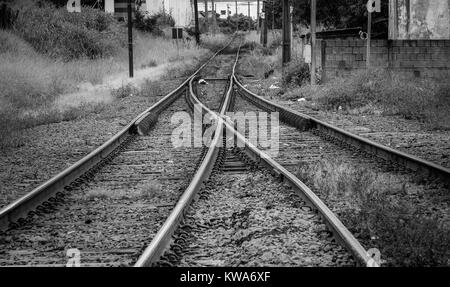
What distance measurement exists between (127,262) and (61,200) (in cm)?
234

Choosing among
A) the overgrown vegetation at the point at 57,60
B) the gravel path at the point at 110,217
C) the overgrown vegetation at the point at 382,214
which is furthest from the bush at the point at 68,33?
the overgrown vegetation at the point at 382,214

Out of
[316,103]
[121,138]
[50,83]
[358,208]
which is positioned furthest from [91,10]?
[358,208]

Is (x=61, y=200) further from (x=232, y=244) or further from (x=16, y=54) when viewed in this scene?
(x=16, y=54)

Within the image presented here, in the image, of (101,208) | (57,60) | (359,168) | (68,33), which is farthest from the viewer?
(68,33)

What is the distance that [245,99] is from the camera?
59.5 feet

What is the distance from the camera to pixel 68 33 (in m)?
31.3

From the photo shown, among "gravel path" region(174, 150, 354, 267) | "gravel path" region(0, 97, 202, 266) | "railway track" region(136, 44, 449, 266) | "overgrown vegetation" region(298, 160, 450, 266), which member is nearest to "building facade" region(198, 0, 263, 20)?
"railway track" region(136, 44, 449, 266)

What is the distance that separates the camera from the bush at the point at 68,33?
2872 centimetres

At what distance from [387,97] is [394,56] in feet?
16.9

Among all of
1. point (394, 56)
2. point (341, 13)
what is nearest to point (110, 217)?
point (394, 56)

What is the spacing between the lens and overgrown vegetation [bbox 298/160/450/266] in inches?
182

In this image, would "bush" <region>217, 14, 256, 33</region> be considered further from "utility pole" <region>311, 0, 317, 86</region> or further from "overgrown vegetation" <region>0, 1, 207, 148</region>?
"utility pole" <region>311, 0, 317, 86</region>

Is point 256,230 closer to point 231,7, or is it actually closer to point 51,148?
point 51,148

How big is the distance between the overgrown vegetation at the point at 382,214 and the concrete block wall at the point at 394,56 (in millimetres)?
12346
